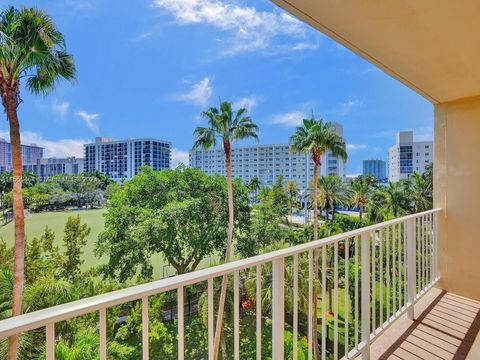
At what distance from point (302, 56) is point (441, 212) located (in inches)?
1528

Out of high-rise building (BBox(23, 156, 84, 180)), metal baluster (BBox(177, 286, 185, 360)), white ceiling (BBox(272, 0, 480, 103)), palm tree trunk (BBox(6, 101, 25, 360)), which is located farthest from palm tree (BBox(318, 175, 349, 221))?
metal baluster (BBox(177, 286, 185, 360))

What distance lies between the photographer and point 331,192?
22.0m

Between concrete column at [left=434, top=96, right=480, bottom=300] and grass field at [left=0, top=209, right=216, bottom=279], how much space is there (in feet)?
46.6

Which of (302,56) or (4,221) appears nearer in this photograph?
(4,221)

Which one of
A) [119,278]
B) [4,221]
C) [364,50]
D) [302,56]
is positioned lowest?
[119,278]

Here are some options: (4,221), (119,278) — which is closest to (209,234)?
(119,278)

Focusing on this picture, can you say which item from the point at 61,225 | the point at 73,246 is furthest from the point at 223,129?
the point at 61,225

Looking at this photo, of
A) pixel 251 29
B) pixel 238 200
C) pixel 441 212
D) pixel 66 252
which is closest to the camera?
pixel 441 212

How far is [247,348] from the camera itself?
1007cm

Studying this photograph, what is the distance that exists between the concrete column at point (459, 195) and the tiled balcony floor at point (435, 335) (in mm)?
306

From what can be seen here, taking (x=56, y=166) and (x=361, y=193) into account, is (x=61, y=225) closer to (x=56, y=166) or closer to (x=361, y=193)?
(x=56, y=166)

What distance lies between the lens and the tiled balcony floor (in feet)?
5.94

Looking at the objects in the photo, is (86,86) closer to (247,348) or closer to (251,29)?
(251,29)

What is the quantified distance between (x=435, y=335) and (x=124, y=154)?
22481mm
